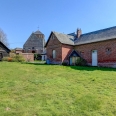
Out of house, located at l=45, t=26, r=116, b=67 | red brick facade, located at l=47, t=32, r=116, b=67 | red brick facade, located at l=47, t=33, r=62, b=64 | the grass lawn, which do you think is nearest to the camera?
the grass lawn

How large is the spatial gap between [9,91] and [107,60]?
14.5m

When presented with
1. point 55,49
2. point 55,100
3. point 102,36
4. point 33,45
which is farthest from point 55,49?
point 33,45

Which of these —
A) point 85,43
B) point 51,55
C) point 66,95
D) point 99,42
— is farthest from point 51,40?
point 66,95

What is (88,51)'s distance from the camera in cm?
2156

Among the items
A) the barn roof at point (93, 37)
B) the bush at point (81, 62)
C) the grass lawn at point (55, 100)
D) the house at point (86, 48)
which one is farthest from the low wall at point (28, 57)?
the grass lawn at point (55, 100)

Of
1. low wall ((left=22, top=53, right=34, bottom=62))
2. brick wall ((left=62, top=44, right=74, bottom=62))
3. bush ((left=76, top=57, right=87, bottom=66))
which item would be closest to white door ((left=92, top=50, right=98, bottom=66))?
bush ((left=76, top=57, right=87, bottom=66))

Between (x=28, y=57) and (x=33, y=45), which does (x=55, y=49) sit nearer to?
(x=28, y=57)

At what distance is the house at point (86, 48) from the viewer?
19.0 meters

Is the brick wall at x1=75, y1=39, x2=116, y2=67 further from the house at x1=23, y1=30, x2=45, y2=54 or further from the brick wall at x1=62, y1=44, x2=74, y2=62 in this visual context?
the house at x1=23, y1=30, x2=45, y2=54

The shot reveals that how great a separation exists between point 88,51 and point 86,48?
619 mm

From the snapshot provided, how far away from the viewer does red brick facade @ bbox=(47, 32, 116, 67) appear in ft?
61.6

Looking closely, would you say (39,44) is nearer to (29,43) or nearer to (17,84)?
(29,43)

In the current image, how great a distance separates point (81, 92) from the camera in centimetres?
759

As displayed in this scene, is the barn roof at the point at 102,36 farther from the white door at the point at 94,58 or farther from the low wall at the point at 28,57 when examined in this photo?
the low wall at the point at 28,57
